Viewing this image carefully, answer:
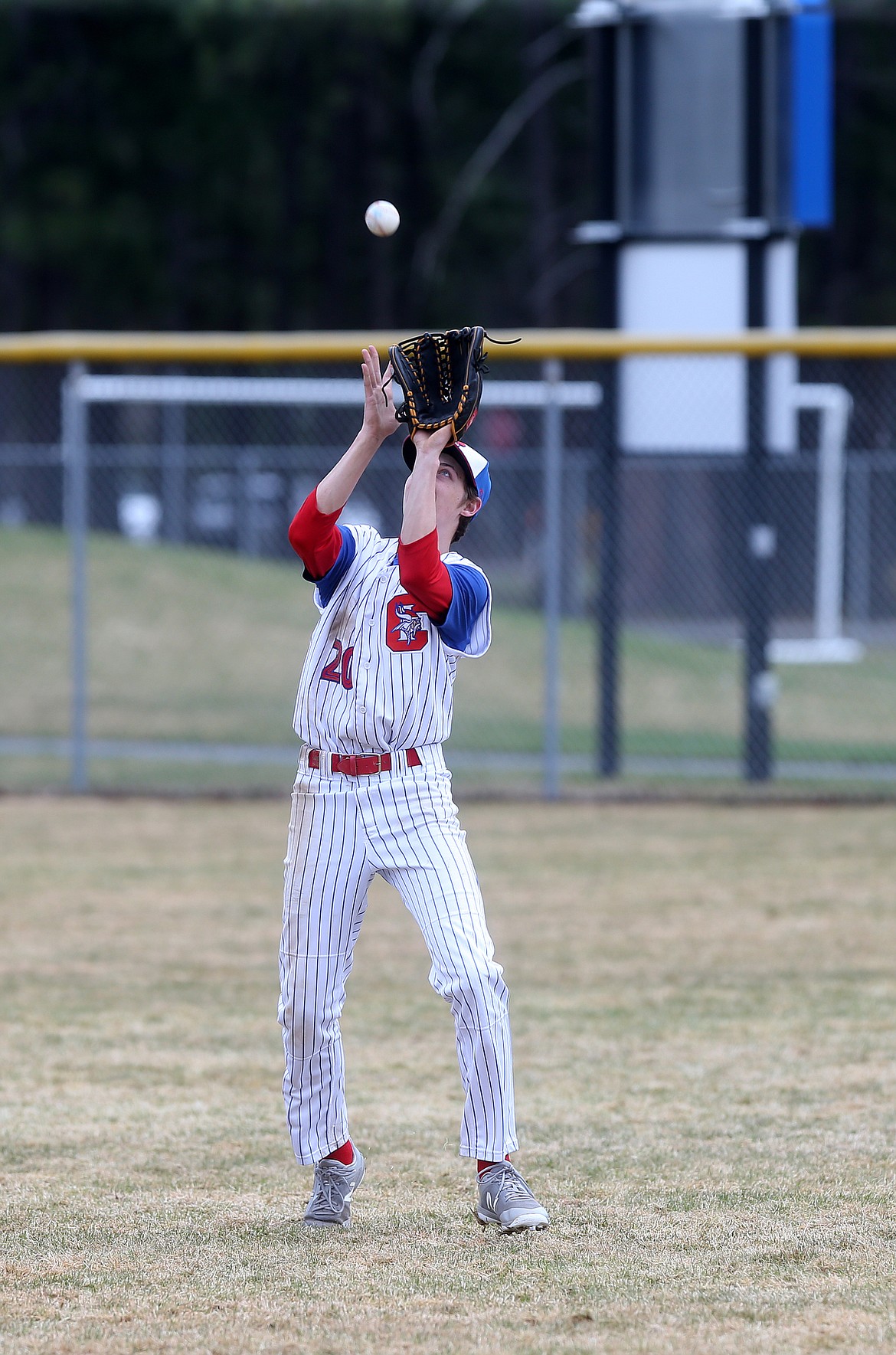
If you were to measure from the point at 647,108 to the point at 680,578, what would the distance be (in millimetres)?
7477

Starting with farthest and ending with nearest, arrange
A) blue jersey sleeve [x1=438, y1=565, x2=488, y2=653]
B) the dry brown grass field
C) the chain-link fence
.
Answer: the chain-link fence → blue jersey sleeve [x1=438, y1=565, x2=488, y2=653] → the dry brown grass field

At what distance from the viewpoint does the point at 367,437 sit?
3600mm

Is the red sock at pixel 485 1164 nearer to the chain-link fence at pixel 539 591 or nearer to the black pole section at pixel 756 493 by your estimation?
the chain-link fence at pixel 539 591

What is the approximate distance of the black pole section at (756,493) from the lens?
393 inches

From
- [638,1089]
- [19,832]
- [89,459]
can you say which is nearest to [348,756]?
[638,1089]

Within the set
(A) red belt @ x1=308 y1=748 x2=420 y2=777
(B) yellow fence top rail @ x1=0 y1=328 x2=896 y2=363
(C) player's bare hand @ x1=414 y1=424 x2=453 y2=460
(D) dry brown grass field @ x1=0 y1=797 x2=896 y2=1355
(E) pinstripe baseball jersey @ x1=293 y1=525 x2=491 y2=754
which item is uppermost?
(B) yellow fence top rail @ x1=0 y1=328 x2=896 y2=363

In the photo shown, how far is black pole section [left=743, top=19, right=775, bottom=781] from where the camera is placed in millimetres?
9992

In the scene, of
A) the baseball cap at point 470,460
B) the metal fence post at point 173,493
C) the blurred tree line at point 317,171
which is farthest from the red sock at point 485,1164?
the blurred tree line at point 317,171

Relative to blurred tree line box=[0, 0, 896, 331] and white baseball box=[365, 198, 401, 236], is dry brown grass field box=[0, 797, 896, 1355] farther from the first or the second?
blurred tree line box=[0, 0, 896, 331]

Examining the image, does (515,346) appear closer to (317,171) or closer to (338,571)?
(338,571)

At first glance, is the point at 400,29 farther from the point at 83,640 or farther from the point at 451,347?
the point at 451,347

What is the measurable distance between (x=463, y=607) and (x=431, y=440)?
1.12ft

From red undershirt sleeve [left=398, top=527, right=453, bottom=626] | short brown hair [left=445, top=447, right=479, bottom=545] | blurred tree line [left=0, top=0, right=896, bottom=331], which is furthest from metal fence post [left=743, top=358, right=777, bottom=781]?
blurred tree line [left=0, top=0, right=896, bottom=331]

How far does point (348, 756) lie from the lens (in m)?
3.65
